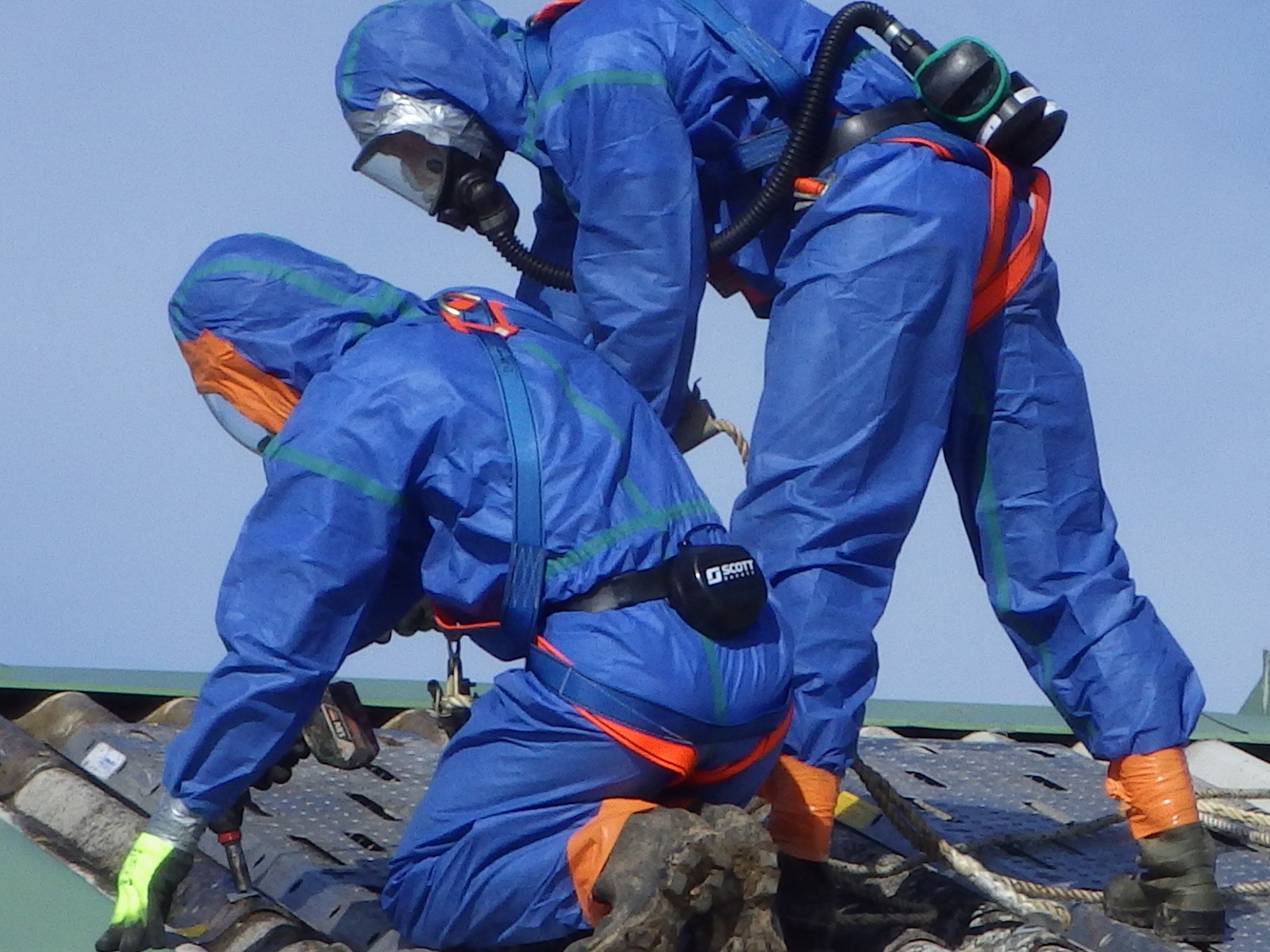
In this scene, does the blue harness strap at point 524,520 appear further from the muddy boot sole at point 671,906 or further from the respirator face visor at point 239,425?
the respirator face visor at point 239,425

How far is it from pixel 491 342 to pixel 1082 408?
126 cm

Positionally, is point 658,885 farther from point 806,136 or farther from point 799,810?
Answer: point 806,136

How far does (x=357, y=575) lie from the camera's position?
271cm

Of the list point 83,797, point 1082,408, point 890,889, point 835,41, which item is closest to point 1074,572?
point 1082,408

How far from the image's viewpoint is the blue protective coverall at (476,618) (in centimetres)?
269

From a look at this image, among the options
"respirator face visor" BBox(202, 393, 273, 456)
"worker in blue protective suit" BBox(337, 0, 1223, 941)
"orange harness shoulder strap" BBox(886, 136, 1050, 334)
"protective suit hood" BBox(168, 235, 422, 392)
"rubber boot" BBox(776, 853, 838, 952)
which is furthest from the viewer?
"orange harness shoulder strap" BBox(886, 136, 1050, 334)

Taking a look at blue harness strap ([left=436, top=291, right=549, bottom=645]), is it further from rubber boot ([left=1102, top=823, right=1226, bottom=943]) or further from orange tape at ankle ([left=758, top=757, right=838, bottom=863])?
rubber boot ([left=1102, top=823, right=1226, bottom=943])

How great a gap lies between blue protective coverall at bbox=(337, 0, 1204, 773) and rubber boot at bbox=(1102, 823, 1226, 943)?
15 centimetres

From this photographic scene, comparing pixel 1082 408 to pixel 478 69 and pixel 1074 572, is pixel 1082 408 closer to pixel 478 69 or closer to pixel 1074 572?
pixel 1074 572

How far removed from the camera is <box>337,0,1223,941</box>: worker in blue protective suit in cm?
337

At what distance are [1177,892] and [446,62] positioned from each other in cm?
180

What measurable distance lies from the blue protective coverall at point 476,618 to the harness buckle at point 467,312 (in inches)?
0.9

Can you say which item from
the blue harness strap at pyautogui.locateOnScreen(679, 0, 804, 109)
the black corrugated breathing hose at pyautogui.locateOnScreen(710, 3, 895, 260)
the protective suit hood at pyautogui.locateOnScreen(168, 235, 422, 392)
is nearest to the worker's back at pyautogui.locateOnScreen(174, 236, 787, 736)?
the protective suit hood at pyautogui.locateOnScreen(168, 235, 422, 392)

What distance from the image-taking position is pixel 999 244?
3.51m
